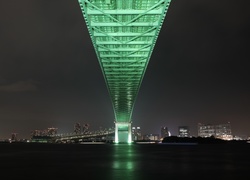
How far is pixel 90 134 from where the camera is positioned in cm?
13475

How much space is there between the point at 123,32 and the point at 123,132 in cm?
7216

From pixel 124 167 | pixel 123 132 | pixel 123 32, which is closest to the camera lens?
pixel 124 167

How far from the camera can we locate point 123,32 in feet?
96.1

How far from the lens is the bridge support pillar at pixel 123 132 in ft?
300

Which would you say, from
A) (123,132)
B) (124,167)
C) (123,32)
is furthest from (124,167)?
(123,132)

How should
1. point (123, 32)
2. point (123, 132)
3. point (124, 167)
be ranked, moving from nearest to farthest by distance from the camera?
1. point (124, 167)
2. point (123, 32)
3. point (123, 132)

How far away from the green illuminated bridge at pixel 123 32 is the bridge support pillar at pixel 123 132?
39.4 metres

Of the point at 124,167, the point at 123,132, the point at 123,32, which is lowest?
the point at 124,167

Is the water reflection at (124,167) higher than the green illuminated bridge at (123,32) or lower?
lower

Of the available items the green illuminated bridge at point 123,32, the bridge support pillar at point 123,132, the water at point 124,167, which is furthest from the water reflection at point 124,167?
the bridge support pillar at point 123,132

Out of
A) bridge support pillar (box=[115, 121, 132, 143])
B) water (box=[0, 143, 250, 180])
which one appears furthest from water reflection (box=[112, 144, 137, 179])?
bridge support pillar (box=[115, 121, 132, 143])

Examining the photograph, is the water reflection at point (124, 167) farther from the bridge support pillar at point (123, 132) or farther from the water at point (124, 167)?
the bridge support pillar at point (123, 132)

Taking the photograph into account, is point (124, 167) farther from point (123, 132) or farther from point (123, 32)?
point (123, 132)

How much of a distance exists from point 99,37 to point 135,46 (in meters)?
4.94
